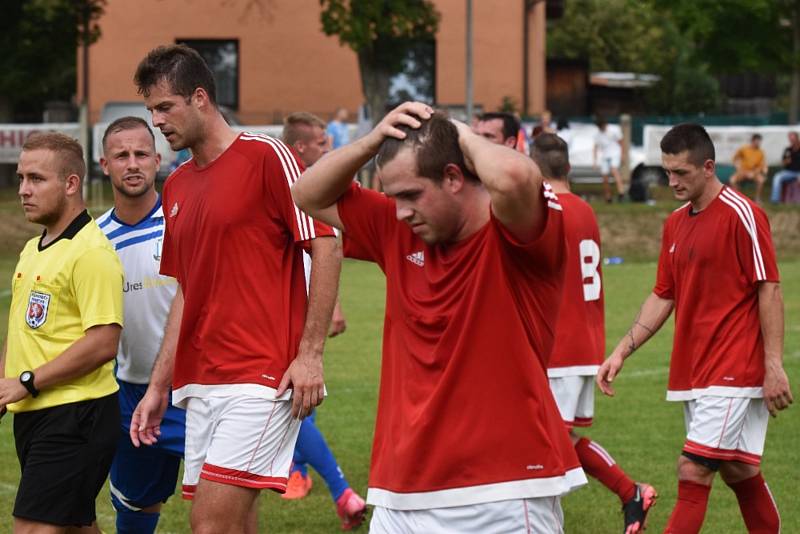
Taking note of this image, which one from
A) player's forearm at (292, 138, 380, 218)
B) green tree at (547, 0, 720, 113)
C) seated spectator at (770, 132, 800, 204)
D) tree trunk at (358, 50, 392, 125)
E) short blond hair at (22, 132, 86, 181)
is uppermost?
green tree at (547, 0, 720, 113)

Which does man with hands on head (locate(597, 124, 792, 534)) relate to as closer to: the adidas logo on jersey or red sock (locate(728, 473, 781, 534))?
red sock (locate(728, 473, 781, 534))

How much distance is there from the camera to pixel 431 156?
4.03m

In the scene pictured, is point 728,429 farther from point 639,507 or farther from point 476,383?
point 476,383

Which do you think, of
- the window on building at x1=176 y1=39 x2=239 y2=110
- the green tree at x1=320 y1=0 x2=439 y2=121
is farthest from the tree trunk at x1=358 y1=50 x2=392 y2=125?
the window on building at x1=176 y1=39 x2=239 y2=110

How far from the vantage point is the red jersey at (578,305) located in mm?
7688

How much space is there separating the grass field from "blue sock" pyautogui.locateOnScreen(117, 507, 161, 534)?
1.07 metres

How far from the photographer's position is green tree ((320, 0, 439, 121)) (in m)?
35.4

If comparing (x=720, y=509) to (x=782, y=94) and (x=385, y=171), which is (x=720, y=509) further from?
(x=782, y=94)

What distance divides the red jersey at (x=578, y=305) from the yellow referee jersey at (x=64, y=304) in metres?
2.76

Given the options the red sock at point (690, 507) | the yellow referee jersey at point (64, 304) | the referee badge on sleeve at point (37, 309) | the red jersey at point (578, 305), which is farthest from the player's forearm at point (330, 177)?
the red jersey at point (578, 305)

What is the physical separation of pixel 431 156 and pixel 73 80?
5287 cm

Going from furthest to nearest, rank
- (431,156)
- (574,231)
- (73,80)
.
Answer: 1. (73,80)
2. (574,231)
3. (431,156)

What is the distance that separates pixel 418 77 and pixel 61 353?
37.7 m

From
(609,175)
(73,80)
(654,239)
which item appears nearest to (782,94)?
(73,80)
